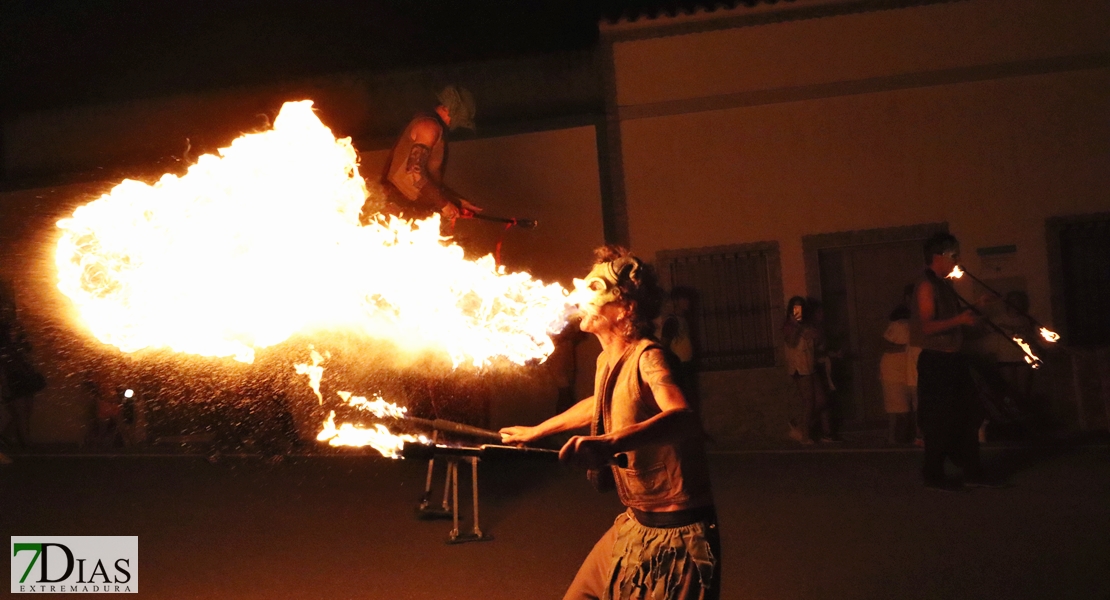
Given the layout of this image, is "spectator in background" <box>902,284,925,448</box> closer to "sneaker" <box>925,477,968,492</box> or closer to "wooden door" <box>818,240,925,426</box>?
"wooden door" <box>818,240,925,426</box>

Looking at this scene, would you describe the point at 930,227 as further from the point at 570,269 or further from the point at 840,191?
the point at 570,269

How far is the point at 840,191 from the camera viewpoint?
12164mm

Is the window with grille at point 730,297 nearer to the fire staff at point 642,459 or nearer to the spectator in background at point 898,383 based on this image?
the spectator in background at point 898,383

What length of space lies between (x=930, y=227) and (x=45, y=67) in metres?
12.3

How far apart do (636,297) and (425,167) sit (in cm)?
383

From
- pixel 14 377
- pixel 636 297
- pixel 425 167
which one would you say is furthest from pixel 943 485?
pixel 14 377

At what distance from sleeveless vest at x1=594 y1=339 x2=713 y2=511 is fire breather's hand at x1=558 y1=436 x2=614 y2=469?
351 mm

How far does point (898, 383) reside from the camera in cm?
1085

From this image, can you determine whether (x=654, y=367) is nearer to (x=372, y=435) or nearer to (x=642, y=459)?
(x=642, y=459)

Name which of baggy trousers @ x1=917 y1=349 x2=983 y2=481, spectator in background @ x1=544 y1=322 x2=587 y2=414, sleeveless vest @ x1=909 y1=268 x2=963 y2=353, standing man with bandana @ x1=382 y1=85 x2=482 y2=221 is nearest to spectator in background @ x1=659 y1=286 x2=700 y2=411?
spectator in background @ x1=544 y1=322 x2=587 y2=414

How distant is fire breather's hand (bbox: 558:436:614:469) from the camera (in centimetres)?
319

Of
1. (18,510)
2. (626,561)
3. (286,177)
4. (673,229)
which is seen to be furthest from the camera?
(673,229)

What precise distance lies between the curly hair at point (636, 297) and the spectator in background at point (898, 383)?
7.60 m

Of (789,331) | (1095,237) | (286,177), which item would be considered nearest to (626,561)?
(286,177)
